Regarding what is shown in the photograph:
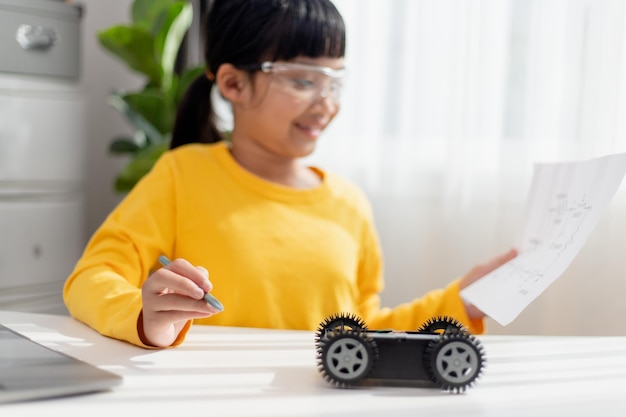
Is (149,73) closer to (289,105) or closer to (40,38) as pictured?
(40,38)

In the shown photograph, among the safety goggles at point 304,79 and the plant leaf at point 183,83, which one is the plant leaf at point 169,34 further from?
the safety goggles at point 304,79

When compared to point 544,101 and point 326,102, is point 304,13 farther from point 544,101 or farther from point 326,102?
point 544,101

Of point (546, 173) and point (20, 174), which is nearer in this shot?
point (546, 173)

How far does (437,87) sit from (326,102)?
0.76 m

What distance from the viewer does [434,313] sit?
1182 millimetres

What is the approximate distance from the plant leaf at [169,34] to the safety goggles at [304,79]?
871 millimetres

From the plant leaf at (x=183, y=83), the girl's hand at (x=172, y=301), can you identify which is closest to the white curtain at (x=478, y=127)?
the plant leaf at (x=183, y=83)

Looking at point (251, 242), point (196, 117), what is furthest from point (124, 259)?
point (196, 117)

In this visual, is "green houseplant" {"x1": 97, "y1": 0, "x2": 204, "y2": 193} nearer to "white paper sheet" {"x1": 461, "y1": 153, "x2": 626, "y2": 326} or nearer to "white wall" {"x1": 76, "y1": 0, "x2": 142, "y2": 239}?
"white wall" {"x1": 76, "y1": 0, "x2": 142, "y2": 239}

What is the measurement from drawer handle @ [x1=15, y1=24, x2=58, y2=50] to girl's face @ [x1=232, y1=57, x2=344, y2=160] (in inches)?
31.6

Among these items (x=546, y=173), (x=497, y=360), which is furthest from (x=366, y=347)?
(x=546, y=173)

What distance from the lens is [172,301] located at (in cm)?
79

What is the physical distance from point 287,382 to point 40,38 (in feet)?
4.94

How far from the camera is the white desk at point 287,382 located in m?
0.58
